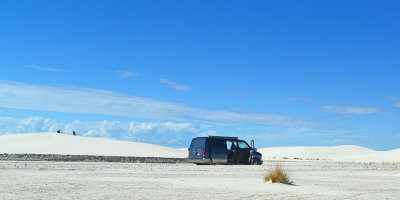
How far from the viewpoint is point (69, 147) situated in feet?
174

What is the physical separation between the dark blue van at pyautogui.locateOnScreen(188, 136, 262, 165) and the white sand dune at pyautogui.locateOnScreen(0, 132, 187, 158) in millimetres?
19356

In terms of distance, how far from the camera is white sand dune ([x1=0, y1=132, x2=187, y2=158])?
5028 cm

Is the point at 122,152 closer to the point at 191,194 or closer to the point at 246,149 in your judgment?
the point at 246,149

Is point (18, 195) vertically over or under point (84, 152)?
under

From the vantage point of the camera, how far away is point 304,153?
8056 cm

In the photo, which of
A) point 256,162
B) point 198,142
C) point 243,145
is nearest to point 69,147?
point 198,142

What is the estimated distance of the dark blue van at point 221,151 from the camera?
30391 mm

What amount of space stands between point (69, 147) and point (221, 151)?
2647 centimetres

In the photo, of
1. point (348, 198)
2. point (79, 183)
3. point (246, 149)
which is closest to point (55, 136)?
point (246, 149)

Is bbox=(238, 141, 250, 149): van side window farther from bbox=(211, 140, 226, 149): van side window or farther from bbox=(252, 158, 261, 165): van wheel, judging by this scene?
bbox=(211, 140, 226, 149): van side window

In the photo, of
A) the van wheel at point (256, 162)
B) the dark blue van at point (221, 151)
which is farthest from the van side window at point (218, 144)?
the van wheel at point (256, 162)

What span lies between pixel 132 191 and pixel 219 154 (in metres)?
17.8

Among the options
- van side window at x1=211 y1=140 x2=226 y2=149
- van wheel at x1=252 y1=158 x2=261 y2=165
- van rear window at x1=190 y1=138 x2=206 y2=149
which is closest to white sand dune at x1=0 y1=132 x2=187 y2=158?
van rear window at x1=190 y1=138 x2=206 y2=149

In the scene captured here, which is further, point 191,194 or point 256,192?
point 256,192
